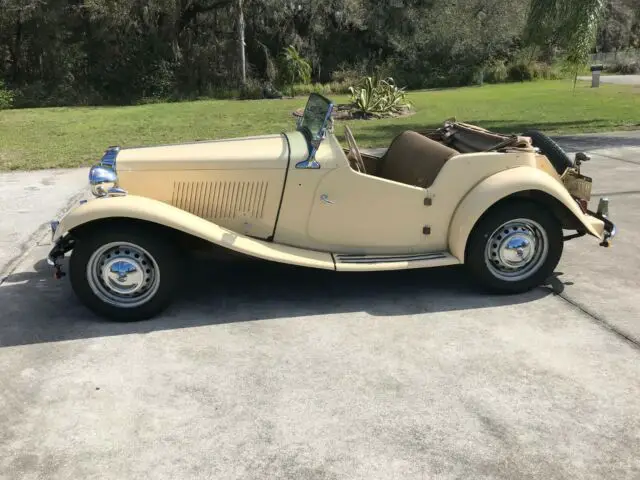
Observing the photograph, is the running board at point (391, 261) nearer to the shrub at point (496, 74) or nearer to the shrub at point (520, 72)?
the shrub at point (496, 74)

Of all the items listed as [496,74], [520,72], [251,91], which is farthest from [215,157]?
[520,72]

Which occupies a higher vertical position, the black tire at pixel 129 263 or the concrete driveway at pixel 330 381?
the black tire at pixel 129 263

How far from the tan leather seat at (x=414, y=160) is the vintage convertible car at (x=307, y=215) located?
3 centimetres

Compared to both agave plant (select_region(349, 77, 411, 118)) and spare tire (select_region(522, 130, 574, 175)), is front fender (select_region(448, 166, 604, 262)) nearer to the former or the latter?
spare tire (select_region(522, 130, 574, 175))

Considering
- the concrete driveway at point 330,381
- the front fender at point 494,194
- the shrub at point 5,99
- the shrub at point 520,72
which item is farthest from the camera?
the shrub at point 520,72

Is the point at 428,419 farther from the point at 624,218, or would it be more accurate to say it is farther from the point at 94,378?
the point at 624,218

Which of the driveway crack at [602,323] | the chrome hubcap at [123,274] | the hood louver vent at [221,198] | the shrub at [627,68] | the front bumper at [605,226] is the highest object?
the shrub at [627,68]

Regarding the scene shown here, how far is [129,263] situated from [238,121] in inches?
510

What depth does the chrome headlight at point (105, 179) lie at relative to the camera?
4098 millimetres

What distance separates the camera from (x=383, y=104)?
17.1 meters

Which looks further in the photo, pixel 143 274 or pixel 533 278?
pixel 533 278

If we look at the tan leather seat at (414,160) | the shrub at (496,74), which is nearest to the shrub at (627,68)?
the shrub at (496,74)

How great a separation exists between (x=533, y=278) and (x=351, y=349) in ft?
5.61

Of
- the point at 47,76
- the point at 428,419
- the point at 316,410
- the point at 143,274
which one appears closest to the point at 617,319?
the point at 428,419
